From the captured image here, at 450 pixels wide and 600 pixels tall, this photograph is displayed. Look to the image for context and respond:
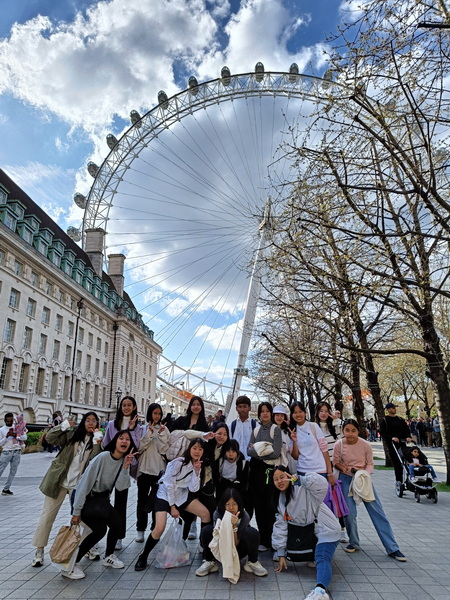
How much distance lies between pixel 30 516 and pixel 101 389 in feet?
149

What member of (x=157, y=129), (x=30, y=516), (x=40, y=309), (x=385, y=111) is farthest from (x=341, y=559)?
(x=157, y=129)

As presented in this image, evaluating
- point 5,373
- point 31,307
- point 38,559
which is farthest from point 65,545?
point 31,307

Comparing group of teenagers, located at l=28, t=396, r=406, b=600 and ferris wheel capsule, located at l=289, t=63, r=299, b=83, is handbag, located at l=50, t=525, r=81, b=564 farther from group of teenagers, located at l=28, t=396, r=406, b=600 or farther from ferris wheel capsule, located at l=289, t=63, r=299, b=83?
ferris wheel capsule, located at l=289, t=63, r=299, b=83

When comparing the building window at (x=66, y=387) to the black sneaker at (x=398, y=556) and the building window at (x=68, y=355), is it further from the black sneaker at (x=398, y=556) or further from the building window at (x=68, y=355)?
the black sneaker at (x=398, y=556)

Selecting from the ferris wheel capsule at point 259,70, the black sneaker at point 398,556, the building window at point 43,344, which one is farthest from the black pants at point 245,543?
the ferris wheel capsule at point 259,70

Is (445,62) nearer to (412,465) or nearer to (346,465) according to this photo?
(346,465)

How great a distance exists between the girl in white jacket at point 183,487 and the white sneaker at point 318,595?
1816 millimetres

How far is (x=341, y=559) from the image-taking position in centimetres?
618

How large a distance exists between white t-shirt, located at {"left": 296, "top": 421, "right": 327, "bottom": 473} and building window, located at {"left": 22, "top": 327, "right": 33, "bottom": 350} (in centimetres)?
3340

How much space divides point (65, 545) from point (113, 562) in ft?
2.48

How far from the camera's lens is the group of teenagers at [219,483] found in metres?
5.56

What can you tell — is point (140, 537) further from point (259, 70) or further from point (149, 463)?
point (259, 70)

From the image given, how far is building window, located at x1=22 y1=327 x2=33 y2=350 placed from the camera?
3531 centimetres

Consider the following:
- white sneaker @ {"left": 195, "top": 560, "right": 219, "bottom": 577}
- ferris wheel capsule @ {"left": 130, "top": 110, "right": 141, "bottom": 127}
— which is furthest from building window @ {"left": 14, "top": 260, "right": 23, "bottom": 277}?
white sneaker @ {"left": 195, "top": 560, "right": 219, "bottom": 577}
